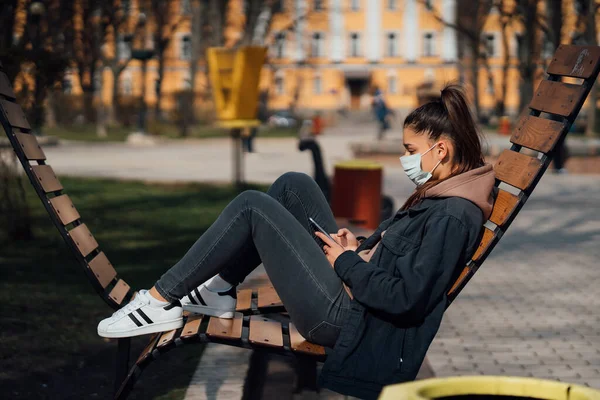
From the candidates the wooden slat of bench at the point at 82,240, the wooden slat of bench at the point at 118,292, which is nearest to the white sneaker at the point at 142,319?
the wooden slat of bench at the point at 118,292

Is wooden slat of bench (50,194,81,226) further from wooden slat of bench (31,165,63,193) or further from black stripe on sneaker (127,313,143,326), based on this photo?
black stripe on sneaker (127,313,143,326)

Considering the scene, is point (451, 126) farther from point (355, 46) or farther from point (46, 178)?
point (355, 46)

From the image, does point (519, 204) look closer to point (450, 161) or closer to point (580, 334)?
point (450, 161)

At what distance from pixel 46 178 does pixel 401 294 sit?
1.62 metres

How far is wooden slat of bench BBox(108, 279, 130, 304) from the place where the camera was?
4114 mm

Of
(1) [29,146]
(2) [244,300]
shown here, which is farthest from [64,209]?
(2) [244,300]

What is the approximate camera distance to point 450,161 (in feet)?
12.1

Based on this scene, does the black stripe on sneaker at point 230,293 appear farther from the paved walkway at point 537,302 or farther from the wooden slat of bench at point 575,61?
the wooden slat of bench at point 575,61

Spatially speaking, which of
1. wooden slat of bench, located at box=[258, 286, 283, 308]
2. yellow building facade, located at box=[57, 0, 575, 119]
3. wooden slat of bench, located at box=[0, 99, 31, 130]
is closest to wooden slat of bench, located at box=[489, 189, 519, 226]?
wooden slat of bench, located at box=[258, 286, 283, 308]

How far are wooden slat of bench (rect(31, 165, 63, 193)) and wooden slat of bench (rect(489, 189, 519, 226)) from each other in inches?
66.8

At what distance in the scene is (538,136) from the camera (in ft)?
13.1

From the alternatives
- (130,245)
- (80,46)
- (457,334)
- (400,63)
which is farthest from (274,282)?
(400,63)

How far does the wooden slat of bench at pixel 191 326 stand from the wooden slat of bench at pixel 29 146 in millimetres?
886

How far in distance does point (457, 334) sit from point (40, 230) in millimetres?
5878
